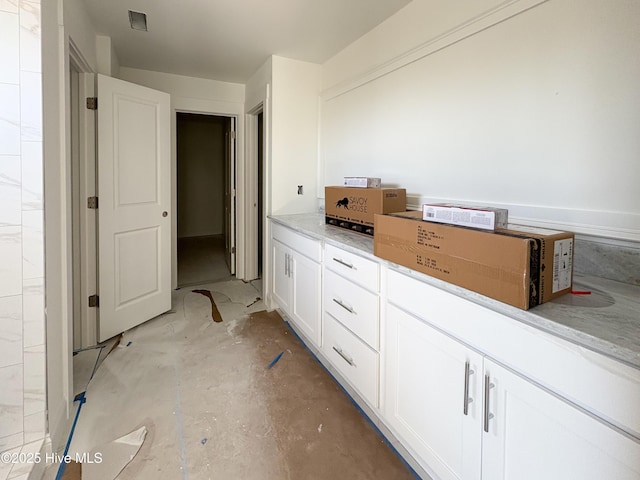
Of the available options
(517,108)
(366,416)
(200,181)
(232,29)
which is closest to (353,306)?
(366,416)

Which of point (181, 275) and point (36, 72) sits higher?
point (36, 72)

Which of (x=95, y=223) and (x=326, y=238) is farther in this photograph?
(x=95, y=223)

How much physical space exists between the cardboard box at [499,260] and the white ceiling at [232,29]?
176cm

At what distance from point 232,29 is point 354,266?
6.75 feet

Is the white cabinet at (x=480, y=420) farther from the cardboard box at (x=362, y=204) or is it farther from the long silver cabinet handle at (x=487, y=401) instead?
the cardboard box at (x=362, y=204)

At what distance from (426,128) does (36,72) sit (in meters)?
1.95

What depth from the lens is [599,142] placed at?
1.30 meters

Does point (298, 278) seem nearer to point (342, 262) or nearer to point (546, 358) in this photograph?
point (342, 262)

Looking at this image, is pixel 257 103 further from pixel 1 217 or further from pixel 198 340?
pixel 1 217

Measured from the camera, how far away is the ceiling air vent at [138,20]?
2408mm

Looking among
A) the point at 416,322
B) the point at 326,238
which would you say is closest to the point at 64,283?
the point at 326,238

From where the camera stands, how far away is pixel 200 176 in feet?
23.3

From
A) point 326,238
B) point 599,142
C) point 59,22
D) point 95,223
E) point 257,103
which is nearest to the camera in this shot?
point 599,142

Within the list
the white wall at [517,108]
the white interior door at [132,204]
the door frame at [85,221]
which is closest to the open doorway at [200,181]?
the white interior door at [132,204]
